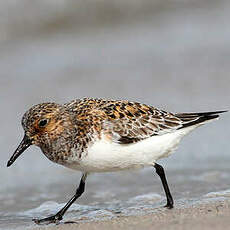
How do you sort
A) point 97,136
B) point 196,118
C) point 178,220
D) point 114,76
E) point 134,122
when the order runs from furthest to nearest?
1. point 114,76
2. point 196,118
3. point 134,122
4. point 97,136
5. point 178,220

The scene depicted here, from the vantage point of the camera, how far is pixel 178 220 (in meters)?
5.11

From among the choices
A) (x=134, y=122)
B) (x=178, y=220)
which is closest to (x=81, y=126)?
(x=134, y=122)

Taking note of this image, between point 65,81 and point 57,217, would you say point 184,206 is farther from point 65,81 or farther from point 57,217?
point 65,81

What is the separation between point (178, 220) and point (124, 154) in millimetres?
960

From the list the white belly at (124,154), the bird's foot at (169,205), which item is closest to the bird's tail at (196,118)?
the white belly at (124,154)

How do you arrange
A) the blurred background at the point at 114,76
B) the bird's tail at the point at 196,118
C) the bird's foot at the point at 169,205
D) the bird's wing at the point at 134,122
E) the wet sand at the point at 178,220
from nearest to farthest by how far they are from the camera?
the wet sand at the point at 178,220
the bird's wing at the point at 134,122
the bird's foot at the point at 169,205
the bird's tail at the point at 196,118
the blurred background at the point at 114,76

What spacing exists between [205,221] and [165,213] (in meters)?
0.77

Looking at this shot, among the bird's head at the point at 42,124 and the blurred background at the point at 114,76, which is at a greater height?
the bird's head at the point at 42,124

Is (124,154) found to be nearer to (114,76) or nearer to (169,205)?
(169,205)

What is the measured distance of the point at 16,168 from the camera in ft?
27.0

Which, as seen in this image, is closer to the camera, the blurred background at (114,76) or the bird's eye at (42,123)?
the bird's eye at (42,123)

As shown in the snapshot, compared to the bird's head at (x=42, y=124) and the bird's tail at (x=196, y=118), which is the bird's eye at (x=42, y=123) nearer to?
the bird's head at (x=42, y=124)

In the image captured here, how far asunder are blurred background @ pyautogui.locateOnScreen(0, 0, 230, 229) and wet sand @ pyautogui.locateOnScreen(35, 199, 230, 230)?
24.0 inches

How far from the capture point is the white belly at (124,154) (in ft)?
18.6
